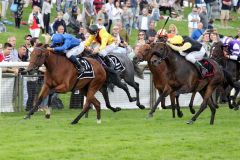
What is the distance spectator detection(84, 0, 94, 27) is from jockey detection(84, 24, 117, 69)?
348 inches

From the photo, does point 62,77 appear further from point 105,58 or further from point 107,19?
point 107,19

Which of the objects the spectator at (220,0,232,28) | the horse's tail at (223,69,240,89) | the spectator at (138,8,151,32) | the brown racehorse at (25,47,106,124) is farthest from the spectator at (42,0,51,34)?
the brown racehorse at (25,47,106,124)

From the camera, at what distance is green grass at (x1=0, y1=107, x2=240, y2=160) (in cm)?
1199

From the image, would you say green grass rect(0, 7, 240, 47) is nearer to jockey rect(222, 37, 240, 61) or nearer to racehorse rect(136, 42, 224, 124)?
jockey rect(222, 37, 240, 61)

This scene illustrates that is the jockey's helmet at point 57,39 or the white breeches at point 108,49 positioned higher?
the jockey's helmet at point 57,39

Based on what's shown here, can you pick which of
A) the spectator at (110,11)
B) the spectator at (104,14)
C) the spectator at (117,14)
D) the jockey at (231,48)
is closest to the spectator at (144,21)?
the spectator at (117,14)

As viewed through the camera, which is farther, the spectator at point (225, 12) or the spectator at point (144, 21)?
the spectator at point (225, 12)

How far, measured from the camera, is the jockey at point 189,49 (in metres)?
17.0

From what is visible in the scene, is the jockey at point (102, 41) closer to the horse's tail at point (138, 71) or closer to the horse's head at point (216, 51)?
the horse's tail at point (138, 71)

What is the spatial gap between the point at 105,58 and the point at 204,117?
244 centimetres

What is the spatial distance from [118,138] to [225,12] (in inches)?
824

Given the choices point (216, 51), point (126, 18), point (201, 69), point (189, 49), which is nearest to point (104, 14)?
point (126, 18)

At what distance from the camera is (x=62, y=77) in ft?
53.3

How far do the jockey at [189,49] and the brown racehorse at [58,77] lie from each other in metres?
1.70
